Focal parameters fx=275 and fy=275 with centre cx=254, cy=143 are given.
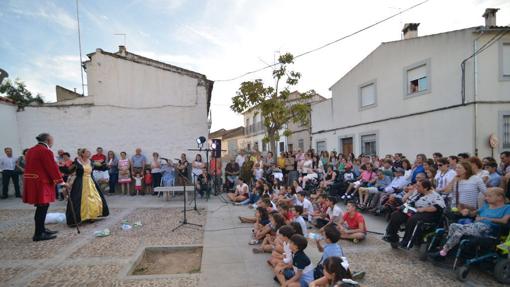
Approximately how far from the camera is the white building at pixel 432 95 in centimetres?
904

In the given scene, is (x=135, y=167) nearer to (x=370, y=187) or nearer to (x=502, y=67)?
(x=370, y=187)

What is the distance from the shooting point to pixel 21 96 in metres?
19.6

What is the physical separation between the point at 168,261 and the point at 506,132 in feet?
36.5

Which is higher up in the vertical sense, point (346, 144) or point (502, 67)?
point (502, 67)

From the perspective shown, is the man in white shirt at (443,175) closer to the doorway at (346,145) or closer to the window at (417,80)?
the window at (417,80)

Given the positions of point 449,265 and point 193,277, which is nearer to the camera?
point 193,277

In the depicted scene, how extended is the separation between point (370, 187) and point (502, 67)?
6.69 meters

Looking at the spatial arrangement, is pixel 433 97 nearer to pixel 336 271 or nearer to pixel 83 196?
pixel 336 271

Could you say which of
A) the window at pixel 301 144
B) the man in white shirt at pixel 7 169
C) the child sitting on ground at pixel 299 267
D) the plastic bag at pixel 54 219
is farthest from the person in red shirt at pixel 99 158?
the window at pixel 301 144

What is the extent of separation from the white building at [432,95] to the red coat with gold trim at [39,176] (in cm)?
1162

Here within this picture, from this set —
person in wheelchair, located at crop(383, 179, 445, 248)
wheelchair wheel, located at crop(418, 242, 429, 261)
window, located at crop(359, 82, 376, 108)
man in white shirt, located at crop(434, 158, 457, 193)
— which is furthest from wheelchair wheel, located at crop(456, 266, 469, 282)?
window, located at crop(359, 82, 376, 108)

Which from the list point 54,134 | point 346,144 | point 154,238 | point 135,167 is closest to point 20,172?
point 54,134

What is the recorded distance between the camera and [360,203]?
23.8 ft

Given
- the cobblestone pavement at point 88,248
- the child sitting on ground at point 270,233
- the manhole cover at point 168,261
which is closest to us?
the cobblestone pavement at point 88,248
